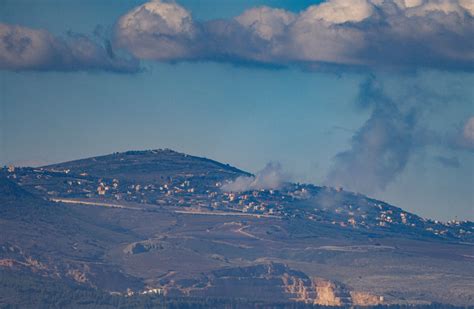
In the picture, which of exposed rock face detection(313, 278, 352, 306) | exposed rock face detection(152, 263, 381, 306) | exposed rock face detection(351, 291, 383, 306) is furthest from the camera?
exposed rock face detection(313, 278, 352, 306)

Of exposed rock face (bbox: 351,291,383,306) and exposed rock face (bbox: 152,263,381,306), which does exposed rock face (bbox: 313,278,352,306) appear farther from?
exposed rock face (bbox: 351,291,383,306)

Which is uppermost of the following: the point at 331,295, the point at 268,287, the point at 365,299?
the point at 268,287

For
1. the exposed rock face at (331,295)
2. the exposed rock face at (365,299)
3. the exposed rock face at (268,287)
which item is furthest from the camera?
the exposed rock face at (331,295)

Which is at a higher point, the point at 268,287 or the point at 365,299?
the point at 268,287

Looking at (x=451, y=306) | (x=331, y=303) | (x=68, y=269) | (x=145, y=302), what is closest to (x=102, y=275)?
(x=68, y=269)

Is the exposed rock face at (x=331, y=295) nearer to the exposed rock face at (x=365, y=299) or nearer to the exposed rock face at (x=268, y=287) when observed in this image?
the exposed rock face at (x=268, y=287)

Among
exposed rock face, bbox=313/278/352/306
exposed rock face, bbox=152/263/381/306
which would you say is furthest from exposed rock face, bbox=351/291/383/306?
exposed rock face, bbox=313/278/352/306

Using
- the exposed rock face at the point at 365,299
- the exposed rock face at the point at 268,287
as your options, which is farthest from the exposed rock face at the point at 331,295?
Answer: the exposed rock face at the point at 365,299

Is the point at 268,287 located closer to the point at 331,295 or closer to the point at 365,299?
the point at 331,295

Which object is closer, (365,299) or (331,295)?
(365,299)

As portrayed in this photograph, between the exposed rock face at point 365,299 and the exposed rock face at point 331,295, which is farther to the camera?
the exposed rock face at point 331,295

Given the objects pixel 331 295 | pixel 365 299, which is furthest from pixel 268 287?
pixel 365 299
